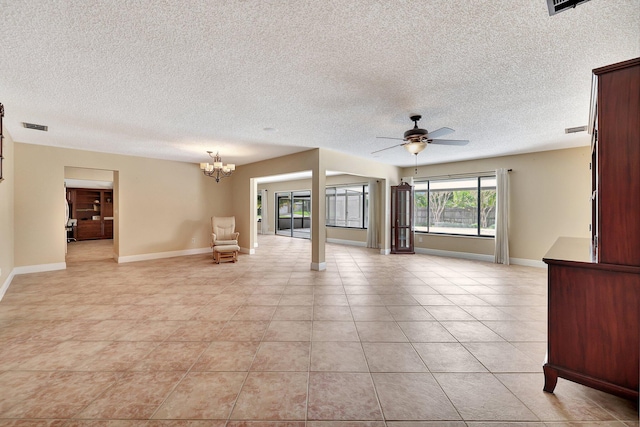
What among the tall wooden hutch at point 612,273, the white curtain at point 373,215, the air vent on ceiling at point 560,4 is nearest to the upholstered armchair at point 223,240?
the white curtain at point 373,215

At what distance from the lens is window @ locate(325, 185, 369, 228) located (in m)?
8.96

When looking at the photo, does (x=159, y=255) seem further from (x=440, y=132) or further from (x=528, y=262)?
(x=528, y=262)

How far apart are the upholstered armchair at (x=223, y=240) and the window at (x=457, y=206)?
5379 millimetres

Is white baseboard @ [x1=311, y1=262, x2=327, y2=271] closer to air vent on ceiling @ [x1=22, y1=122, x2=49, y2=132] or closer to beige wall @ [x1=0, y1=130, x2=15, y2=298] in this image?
beige wall @ [x1=0, y1=130, x2=15, y2=298]

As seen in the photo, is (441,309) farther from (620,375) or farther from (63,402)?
(63,402)

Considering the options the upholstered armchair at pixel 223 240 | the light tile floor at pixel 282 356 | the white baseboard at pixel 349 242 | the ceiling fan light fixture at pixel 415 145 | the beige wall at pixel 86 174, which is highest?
the beige wall at pixel 86 174

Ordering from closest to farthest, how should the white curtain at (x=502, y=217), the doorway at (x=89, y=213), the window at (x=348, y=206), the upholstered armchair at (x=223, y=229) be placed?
the white curtain at (x=502, y=217)
the upholstered armchair at (x=223, y=229)
the window at (x=348, y=206)
the doorway at (x=89, y=213)

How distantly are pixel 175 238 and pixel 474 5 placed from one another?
7618 mm

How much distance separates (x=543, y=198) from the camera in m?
5.76

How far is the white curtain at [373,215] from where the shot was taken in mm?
8211

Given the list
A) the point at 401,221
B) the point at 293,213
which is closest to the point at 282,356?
the point at 401,221

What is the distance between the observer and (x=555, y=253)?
205 cm

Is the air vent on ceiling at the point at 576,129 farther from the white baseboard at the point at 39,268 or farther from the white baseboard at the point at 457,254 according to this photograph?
the white baseboard at the point at 39,268

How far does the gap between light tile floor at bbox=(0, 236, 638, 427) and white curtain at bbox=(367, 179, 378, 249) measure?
3897 millimetres
